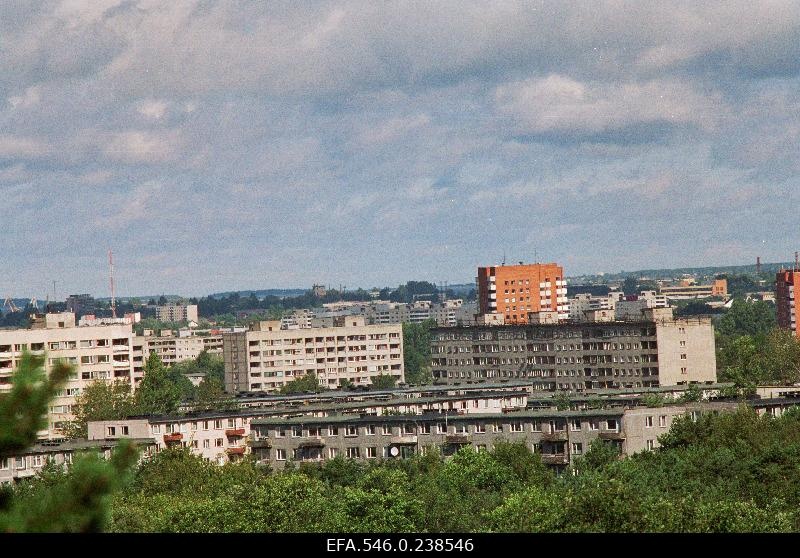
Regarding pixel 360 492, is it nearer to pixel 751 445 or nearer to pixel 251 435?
pixel 751 445

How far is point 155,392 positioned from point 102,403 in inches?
236

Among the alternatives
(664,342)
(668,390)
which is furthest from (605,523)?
(664,342)

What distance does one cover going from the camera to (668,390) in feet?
438

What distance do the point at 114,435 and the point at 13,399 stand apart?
298ft

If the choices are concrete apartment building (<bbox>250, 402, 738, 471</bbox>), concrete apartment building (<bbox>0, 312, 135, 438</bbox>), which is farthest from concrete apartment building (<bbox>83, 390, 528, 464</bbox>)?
concrete apartment building (<bbox>0, 312, 135, 438</bbox>)

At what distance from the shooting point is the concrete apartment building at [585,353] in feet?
533

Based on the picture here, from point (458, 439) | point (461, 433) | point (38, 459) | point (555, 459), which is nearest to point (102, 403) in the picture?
Answer: point (38, 459)

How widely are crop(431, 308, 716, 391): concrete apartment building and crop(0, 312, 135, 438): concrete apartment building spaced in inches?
1757

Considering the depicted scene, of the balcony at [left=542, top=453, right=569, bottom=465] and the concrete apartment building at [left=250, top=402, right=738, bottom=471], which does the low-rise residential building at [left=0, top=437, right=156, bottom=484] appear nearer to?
the concrete apartment building at [left=250, top=402, right=738, bottom=471]

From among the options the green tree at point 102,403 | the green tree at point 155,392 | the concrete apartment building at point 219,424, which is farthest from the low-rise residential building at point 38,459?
the green tree at point 155,392

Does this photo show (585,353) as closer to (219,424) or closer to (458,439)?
(219,424)

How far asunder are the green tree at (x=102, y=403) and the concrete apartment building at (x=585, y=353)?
51.9m

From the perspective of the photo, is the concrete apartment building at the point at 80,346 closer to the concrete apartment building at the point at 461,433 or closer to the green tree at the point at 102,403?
the green tree at the point at 102,403

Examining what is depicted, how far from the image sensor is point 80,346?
14862 cm
